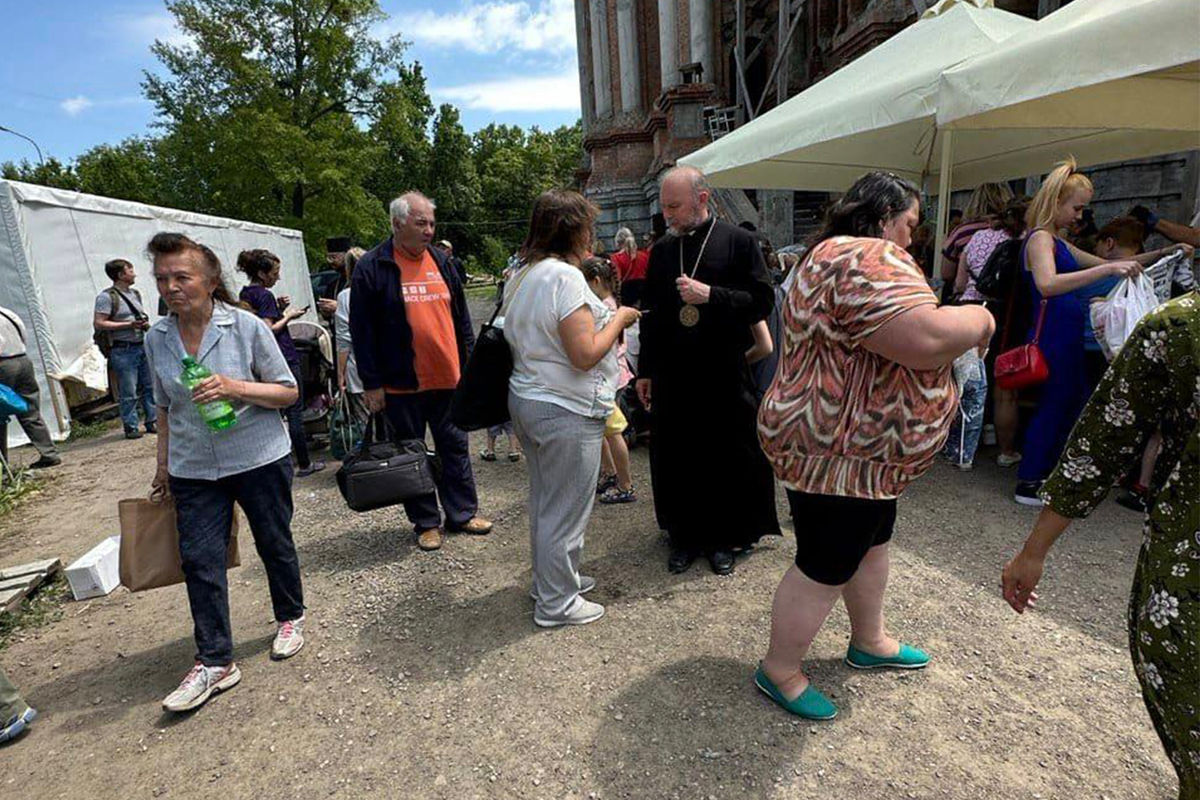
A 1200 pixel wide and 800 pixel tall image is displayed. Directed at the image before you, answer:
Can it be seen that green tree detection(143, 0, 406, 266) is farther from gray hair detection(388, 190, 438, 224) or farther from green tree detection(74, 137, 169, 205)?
gray hair detection(388, 190, 438, 224)

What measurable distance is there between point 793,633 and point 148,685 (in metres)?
2.69

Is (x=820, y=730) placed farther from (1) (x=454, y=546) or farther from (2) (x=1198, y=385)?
(1) (x=454, y=546)

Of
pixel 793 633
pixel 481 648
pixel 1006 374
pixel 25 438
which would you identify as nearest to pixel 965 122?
pixel 1006 374

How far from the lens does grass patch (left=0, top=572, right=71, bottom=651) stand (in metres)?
3.20

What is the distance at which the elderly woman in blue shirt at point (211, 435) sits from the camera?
2.34 meters

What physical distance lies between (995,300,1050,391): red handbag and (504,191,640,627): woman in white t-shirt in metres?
2.74

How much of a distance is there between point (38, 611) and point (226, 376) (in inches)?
88.0

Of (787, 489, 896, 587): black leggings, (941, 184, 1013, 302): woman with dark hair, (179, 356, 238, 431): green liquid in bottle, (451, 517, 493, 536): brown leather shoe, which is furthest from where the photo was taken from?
(941, 184, 1013, 302): woman with dark hair

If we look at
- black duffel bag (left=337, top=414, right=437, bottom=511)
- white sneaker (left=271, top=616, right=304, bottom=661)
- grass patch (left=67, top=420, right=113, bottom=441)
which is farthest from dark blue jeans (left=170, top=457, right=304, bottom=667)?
grass patch (left=67, top=420, right=113, bottom=441)

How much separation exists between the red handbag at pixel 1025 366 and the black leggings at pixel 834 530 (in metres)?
2.55

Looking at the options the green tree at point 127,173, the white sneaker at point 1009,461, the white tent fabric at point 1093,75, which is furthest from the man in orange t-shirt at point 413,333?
the green tree at point 127,173

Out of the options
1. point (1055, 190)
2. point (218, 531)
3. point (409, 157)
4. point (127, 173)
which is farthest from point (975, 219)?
point (409, 157)

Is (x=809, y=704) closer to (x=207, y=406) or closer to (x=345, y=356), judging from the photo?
(x=207, y=406)

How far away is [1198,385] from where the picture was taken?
1071mm
